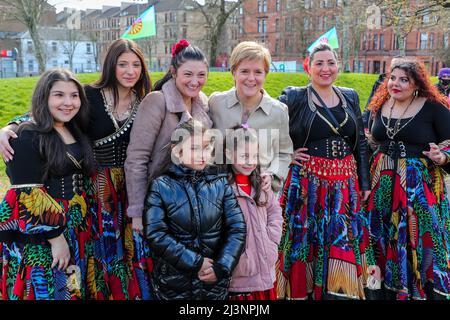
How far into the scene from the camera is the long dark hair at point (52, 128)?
2.90 meters

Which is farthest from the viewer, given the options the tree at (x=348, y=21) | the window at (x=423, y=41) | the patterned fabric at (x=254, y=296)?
the window at (x=423, y=41)

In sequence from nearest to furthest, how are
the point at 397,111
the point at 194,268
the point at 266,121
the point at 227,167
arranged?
the point at 194,268 → the point at 227,167 → the point at 266,121 → the point at 397,111

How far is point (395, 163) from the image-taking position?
3.93 m

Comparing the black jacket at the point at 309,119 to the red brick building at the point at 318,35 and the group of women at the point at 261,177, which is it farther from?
the red brick building at the point at 318,35

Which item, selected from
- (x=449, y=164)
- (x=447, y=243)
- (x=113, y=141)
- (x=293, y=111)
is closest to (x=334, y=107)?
(x=293, y=111)

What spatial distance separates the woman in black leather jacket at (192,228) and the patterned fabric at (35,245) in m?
0.71

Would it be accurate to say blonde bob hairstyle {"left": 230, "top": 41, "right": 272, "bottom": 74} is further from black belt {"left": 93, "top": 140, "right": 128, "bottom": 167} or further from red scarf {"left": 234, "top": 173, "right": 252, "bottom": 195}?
black belt {"left": 93, "top": 140, "right": 128, "bottom": 167}

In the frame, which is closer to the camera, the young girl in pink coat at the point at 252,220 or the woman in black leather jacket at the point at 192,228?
the woman in black leather jacket at the point at 192,228

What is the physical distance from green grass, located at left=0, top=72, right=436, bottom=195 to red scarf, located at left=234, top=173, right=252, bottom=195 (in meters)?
5.62

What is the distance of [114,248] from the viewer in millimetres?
3381


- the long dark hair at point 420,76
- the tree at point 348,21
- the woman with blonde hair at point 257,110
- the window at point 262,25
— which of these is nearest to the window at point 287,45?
the window at point 262,25

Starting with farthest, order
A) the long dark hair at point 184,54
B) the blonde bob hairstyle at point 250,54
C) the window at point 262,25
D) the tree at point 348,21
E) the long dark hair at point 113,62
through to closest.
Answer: the window at point 262,25, the tree at point 348,21, the long dark hair at point 113,62, the blonde bob hairstyle at point 250,54, the long dark hair at point 184,54

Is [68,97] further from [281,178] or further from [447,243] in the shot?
[447,243]
